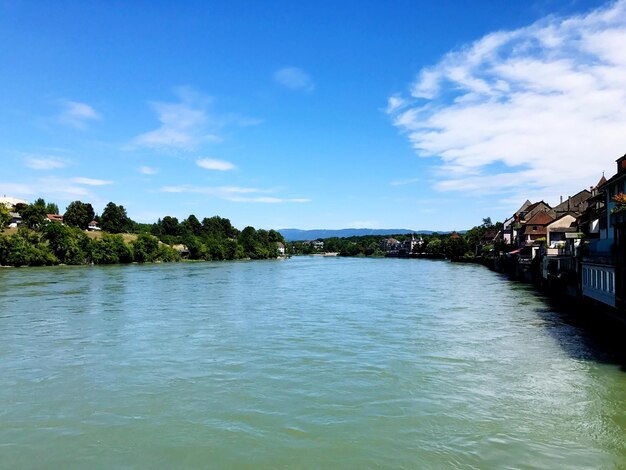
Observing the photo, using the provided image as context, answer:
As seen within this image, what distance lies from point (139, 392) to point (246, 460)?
474 cm

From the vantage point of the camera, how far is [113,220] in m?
119

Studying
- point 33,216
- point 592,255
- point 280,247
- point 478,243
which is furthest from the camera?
point 280,247

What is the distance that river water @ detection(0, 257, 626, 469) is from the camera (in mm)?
8836

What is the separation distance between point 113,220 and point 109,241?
34968 millimetres

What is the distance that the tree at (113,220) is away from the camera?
388 feet

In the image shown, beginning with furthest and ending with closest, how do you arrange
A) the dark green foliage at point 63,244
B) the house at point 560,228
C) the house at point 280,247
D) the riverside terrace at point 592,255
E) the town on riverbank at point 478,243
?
1. the house at point 280,247
2. the dark green foliage at point 63,244
3. the house at point 560,228
4. the town on riverbank at point 478,243
5. the riverside terrace at point 592,255

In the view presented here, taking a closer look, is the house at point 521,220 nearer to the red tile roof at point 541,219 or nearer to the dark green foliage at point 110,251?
the red tile roof at point 541,219

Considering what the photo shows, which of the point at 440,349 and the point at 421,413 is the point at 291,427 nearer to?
the point at 421,413

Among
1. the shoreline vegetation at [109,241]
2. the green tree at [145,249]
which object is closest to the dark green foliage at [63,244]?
the shoreline vegetation at [109,241]

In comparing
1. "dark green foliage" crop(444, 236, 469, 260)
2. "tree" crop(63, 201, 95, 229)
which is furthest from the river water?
"tree" crop(63, 201, 95, 229)

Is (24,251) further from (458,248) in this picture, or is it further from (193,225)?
(458,248)

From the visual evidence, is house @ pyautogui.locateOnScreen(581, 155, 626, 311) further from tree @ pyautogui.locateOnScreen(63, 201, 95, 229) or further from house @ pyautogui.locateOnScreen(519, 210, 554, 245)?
tree @ pyautogui.locateOnScreen(63, 201, 95, 229)

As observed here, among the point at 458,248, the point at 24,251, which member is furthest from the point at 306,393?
the point at 458,248

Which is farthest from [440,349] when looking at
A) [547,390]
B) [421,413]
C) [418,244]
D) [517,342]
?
[418,244]
